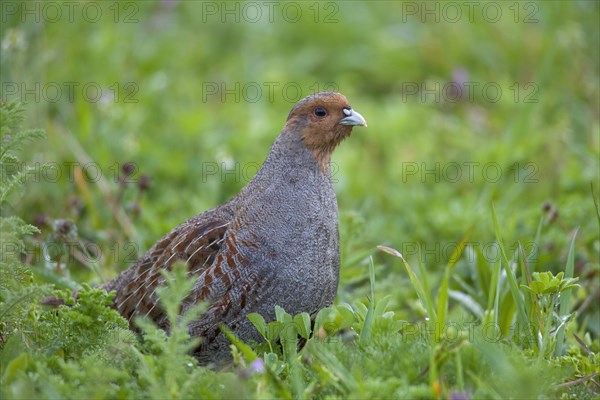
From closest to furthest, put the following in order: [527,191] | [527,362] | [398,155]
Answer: [527,362]
[527,191]
[398,155]

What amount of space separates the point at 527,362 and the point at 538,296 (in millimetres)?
603

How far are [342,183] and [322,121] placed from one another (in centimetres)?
254

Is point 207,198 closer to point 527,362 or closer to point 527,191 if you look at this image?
point 527,191

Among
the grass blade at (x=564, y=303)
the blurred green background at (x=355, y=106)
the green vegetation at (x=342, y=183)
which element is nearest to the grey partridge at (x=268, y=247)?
the green vegetation at (x=342, y=183)

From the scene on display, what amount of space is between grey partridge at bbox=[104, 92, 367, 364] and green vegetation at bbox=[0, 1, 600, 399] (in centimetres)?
20

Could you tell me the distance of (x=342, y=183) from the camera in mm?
6906

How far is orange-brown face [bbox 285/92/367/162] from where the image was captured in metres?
4.36

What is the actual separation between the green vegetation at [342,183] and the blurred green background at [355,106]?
0.07ft

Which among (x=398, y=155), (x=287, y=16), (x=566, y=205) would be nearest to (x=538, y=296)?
(x=566, y=205)

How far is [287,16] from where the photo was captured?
9.79 metres
